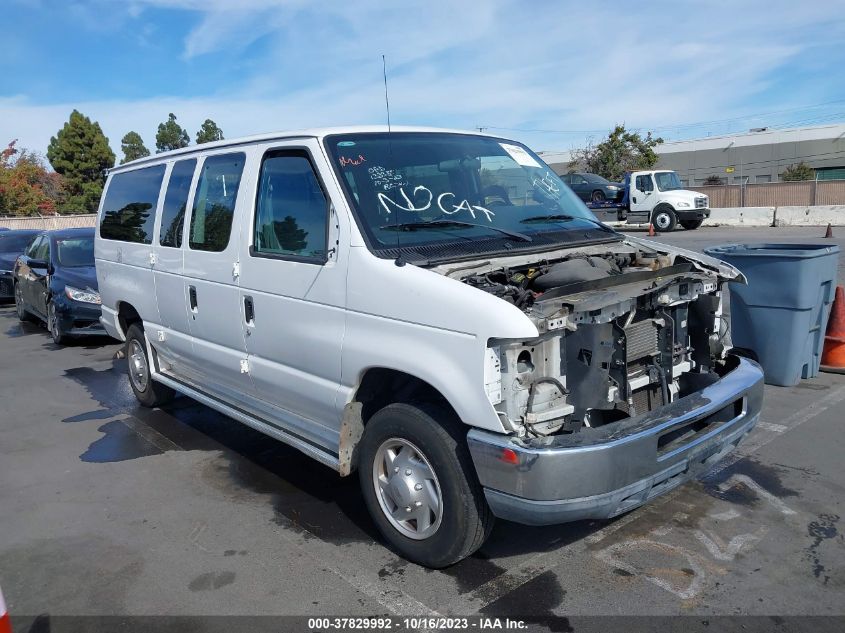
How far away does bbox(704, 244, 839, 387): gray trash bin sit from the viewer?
246 inches

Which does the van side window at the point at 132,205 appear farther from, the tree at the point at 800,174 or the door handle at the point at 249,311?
the tree at the point at 800,174

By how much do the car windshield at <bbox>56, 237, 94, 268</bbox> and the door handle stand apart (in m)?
7.38

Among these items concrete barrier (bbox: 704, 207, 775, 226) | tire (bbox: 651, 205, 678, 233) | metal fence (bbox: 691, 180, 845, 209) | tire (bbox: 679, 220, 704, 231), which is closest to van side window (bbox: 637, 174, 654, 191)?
tire (bbox: 651, 205, 678, 233)

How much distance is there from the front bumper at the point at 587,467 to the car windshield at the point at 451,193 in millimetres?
1218

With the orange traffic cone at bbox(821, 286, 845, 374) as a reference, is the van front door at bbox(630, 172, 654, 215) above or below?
above

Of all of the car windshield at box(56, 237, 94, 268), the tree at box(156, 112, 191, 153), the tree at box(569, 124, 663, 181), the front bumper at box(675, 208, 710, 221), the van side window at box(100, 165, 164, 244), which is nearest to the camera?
the van side window at box(100, 165, 164, 244)

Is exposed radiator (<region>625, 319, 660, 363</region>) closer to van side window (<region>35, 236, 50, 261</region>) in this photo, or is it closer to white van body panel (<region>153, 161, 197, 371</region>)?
white van body panel (<region>153, 161, 197, 371</region>)

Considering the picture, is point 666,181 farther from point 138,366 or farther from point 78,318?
point 138,366

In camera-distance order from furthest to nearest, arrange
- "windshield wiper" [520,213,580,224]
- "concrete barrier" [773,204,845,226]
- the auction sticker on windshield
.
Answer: "concrete barrier" [773,204,845,226] < the auction sticker on windshield < "windshield wiper" [520,213,580,224]

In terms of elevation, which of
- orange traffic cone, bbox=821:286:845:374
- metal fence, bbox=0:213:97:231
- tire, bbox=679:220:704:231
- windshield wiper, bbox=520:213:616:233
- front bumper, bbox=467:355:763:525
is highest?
windshield wiper, bbox=520:213:616:233

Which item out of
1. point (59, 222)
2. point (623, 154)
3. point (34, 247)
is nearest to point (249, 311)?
point (34, 247)

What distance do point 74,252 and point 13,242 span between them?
655 centimetres

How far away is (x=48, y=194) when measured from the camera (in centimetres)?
5347

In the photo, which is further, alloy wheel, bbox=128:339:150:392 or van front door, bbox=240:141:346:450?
alloy wheel, bbox=128:339:150:392
